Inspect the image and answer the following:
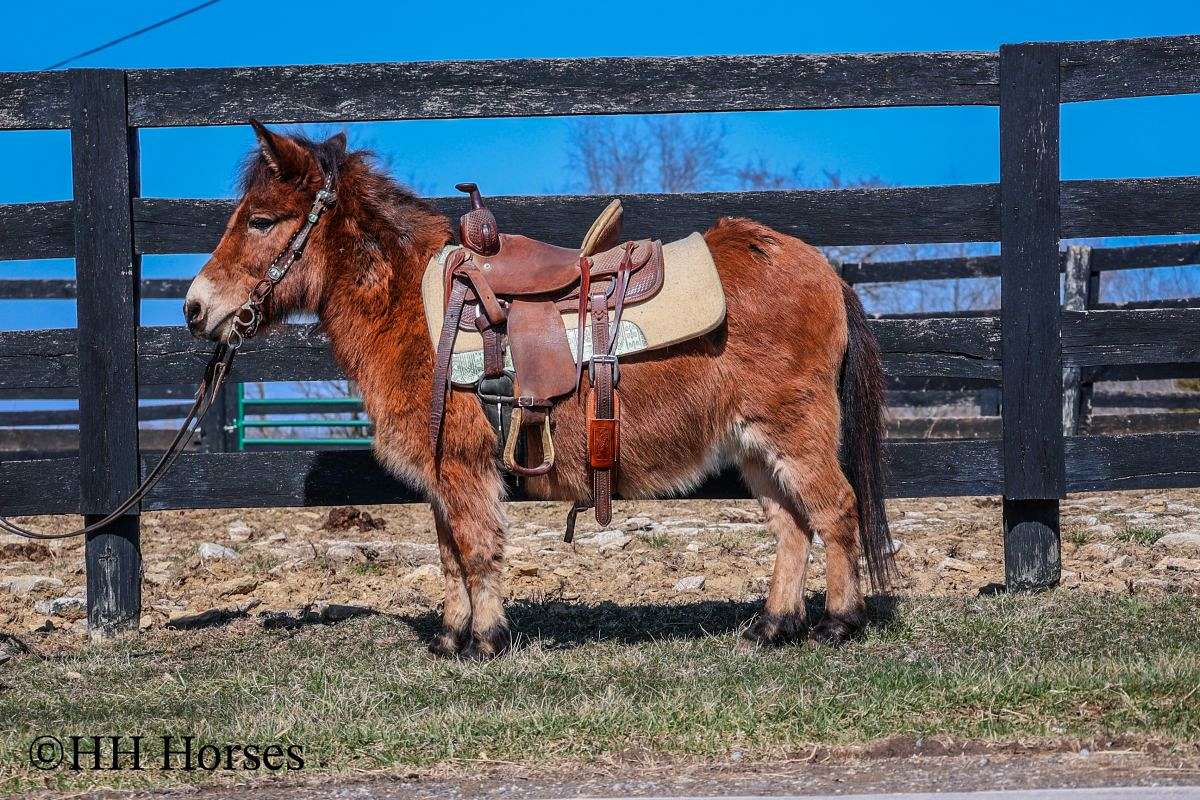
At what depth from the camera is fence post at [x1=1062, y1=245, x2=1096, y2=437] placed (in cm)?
1359

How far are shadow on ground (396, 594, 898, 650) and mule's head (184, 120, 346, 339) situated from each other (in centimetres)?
186

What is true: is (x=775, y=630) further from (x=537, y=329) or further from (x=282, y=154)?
(x=282, y=154)

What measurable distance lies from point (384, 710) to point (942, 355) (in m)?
3.59

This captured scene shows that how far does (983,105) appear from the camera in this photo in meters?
6.22

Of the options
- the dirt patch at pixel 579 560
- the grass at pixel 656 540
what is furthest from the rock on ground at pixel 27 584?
the grass at pixel 656 540

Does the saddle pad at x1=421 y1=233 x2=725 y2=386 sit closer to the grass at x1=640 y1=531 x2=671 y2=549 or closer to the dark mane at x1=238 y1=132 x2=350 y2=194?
the dark mane at x1=238 y1=132 x2=350 y2=194

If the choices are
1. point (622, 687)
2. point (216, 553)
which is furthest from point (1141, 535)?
point (216, 553)

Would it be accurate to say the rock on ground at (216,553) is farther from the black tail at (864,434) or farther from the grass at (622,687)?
the black tail at (864,434)

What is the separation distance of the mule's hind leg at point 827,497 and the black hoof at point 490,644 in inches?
55.9

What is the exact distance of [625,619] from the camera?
20.1 feet

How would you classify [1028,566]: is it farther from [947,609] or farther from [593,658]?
Result: [593,658]

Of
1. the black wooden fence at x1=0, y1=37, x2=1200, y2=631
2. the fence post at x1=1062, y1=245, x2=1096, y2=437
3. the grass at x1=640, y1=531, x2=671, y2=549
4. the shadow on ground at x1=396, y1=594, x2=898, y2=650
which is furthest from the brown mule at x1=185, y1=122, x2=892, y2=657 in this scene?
the fence post at x1=1062, y1=245, x2=1096, y2=437

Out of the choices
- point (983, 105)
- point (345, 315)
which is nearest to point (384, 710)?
point (345, 315)

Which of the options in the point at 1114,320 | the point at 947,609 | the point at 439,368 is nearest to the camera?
the point at 439,368
